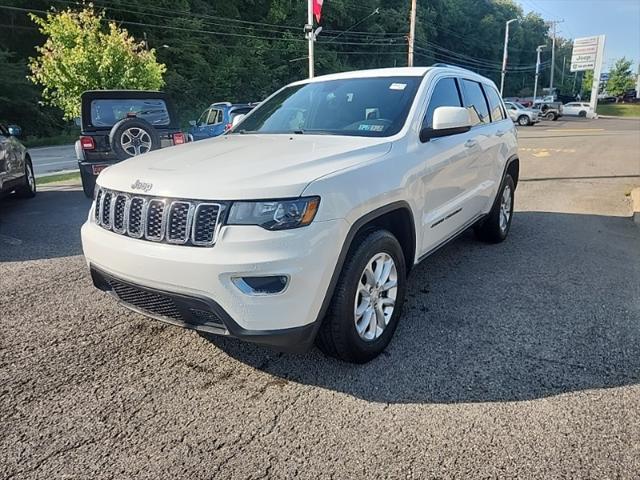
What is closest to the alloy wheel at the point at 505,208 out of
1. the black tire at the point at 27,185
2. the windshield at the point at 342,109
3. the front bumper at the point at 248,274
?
the windshield at the point at 342,109

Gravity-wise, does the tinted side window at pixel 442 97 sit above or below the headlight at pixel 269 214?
above

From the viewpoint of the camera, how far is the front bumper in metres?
2.37

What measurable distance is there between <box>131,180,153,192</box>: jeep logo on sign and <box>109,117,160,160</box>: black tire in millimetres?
5437

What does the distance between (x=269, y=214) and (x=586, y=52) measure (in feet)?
211

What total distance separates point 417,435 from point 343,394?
1.63ft

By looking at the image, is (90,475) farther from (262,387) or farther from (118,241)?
(118,241)

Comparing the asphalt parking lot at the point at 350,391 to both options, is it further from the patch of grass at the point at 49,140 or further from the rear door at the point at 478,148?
the patch of grass at the point at 49,140

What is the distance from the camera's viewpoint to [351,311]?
108 inches

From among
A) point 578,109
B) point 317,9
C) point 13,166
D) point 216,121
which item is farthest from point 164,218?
point 578,109

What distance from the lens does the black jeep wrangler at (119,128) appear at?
7777mm

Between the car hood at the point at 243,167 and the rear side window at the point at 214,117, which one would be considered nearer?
the car hood at the point at 243,167

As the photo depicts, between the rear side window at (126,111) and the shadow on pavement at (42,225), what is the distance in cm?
148

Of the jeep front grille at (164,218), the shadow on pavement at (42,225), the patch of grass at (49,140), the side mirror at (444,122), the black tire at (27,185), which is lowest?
the patch of grass at (49,140)

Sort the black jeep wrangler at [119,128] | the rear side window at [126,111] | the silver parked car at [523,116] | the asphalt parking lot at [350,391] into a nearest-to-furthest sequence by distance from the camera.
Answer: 1. the asphalt parking lot at [350,391]
2. the black jeep wrangler at [119,128]
3. the rear side window at [126,111]
4. the silver parked car at [523,116]
